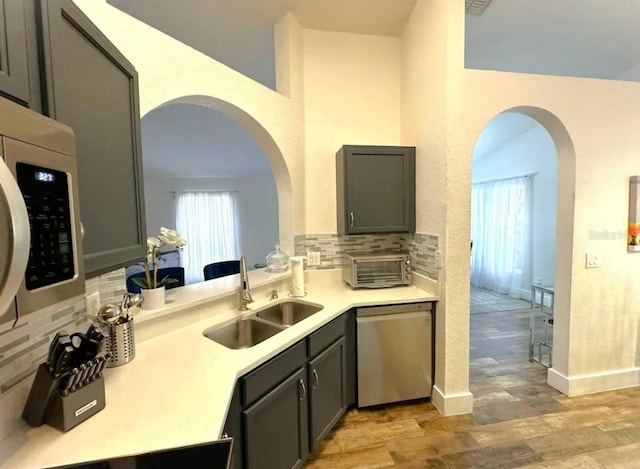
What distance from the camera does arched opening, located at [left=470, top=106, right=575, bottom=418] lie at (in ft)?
8.34

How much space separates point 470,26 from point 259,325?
10.7 ft

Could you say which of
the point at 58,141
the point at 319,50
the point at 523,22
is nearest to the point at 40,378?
the point at 58,141

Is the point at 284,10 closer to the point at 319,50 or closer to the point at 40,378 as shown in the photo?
the point at 319,50

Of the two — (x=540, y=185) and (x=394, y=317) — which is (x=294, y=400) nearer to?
(x=394, y=317)

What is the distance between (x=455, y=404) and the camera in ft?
7.63

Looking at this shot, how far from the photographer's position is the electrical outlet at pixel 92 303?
1.31 m

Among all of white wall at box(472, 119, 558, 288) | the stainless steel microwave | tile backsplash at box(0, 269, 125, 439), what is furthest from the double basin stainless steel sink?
white wall at box(472, 119, 558, 288)

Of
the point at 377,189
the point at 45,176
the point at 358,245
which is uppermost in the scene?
the point at 377,189

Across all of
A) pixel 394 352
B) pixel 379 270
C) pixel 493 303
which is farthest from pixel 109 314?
pixel 493 303

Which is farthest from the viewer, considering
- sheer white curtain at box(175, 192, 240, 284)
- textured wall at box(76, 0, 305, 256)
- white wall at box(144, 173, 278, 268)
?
sheer white curtain at box(175, 192, 240, 284)

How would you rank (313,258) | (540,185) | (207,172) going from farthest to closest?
(207,172) → (540,185) → (313,258)

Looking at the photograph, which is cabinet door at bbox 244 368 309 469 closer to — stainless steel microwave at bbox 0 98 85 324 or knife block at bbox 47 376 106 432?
knife block at bbox 47 376 106 432

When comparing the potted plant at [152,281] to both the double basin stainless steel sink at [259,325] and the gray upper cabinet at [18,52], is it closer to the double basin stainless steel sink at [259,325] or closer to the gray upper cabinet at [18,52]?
the double basin stainless steel sink at [259,325]

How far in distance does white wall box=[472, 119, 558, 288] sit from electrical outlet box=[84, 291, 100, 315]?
5588 mm
